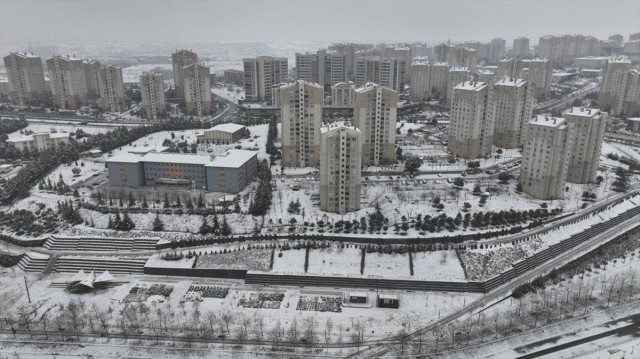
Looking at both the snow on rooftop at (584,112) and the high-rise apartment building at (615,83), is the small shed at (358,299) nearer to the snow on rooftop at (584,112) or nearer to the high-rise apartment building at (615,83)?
the snow on rooftop at (584,112)

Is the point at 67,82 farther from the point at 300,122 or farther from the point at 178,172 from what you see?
the point at 300,122

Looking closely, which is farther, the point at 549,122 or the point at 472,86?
the point at 472,86

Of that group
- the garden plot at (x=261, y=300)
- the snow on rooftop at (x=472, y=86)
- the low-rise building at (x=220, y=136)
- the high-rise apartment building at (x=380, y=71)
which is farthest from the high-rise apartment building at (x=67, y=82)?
the garden plot at (x=261, y=300)

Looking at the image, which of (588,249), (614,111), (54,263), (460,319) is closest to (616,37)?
(614,111)

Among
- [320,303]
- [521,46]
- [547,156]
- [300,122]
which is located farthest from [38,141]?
[521,46]

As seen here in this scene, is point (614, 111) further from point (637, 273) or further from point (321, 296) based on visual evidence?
point (321, 296)

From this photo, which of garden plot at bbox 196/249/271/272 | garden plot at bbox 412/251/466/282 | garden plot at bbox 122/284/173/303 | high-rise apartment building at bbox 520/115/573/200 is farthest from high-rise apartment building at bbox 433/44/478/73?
garden plot at bbox 122/284/173/303
